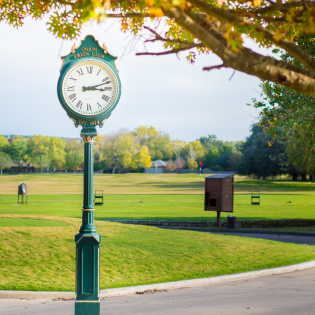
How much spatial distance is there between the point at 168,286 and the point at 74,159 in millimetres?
96252

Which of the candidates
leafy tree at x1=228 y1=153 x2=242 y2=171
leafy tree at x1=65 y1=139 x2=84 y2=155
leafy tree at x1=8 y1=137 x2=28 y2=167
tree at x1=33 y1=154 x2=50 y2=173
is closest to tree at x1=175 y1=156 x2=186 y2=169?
leafy tree at x1=228 y1=153 x2=242 y2=171

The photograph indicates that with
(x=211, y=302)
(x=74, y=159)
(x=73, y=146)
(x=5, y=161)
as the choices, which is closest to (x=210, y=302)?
(x=211, y=302)

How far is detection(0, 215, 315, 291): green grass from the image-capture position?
877 centimetres

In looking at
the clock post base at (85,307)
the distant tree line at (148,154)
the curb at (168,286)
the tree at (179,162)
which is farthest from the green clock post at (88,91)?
the tree at (179,162)

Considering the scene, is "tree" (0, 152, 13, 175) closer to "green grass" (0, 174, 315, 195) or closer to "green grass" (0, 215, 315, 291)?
"green grass" (0, 174, 315, 195)

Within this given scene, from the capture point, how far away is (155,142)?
13238 centimetres

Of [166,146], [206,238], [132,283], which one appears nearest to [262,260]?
[206,238]

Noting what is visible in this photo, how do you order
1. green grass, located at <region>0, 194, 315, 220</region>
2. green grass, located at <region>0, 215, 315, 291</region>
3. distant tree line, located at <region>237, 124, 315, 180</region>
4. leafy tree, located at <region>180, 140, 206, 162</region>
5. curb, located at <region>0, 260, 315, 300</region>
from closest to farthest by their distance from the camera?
curb, located at <region>0, 260, 315, 300</region> → green grass, located at <region>0, 215, 315, 291</region> → green grass, located at <region>0, 194, 315, 220</region> → distant tree line, located at <region>237, 124, 315, 180</region> → leafy tree, located at <region>180, 140, 206, 162</region>

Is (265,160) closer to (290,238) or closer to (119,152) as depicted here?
(119,152)

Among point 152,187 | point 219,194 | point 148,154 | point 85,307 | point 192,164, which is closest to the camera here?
point 85,307

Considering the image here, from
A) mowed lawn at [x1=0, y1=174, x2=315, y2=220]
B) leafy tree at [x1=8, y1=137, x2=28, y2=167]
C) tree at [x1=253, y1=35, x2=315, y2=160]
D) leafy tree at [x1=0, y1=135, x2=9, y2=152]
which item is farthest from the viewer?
leafy tree at [x1=8, y1=137, x2=28, y2=167]

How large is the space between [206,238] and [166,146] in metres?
120

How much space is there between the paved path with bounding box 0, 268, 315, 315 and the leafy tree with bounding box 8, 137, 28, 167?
87837mm

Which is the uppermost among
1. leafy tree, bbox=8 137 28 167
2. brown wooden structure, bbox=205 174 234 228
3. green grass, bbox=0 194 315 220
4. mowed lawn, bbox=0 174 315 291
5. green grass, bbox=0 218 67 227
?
leafy tree, bbox=8 137 28 167
